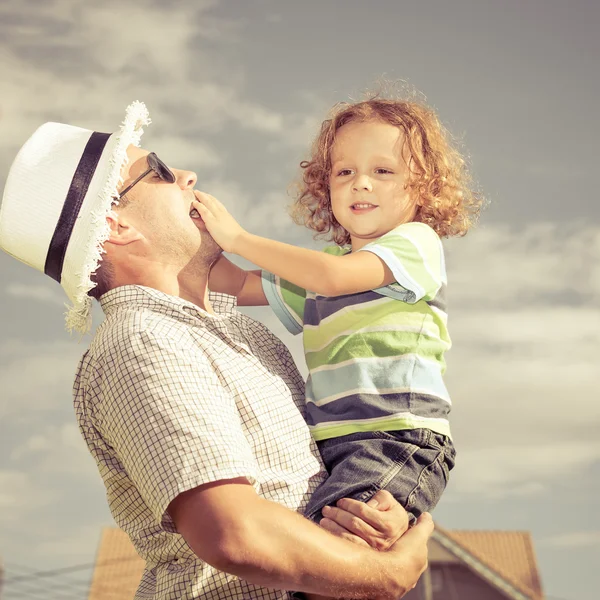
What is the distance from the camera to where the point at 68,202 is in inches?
161

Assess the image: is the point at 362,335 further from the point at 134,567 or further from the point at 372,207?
the point at 134,567

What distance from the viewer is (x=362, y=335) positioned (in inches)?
154

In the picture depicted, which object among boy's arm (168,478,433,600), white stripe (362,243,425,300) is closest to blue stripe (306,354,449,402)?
white stripe (362,243,425,300)

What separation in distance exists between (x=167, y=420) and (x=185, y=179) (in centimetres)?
147

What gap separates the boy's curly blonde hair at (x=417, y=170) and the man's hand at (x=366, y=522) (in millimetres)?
1716

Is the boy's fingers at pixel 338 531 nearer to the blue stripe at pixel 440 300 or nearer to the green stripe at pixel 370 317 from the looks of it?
the green stripe at pixel 370 317

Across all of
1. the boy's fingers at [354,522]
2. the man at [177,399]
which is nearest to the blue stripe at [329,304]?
the man at [177,399]

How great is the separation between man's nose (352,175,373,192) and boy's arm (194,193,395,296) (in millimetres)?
497

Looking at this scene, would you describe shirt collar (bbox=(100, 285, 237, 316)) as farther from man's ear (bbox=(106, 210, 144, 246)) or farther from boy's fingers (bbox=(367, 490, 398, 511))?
boy's fingers (bbox=(367, 490, 398, 511))

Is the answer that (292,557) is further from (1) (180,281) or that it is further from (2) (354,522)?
(1) (180,281)

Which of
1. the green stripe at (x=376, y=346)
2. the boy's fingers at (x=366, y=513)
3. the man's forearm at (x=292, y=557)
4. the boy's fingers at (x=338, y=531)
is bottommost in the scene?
the man's forearm at (x=292, y=557)

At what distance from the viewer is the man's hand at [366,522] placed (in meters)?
3.30

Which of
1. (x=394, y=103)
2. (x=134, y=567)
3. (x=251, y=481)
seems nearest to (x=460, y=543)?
(x=134, y=567)

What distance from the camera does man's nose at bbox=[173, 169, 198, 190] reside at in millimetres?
4227
